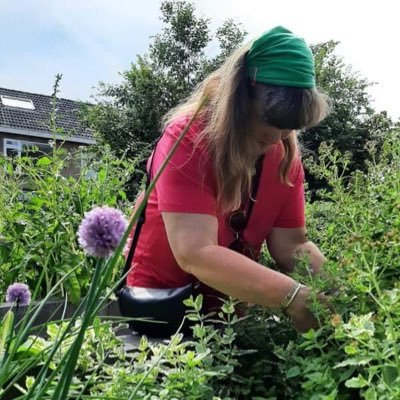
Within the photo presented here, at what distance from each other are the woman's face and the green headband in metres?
0.13

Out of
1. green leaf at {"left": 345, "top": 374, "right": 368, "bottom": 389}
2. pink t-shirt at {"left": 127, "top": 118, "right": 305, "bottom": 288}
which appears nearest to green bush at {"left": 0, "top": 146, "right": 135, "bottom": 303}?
pink t-shirt at {"left": 127, "top": 118, "right": 305, "bottom": 288}

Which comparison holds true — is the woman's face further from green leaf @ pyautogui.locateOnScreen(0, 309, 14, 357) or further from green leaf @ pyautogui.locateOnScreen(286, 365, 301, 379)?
green leaf @ pyautogui.locateOnScreen(0, 309, 14, 357)

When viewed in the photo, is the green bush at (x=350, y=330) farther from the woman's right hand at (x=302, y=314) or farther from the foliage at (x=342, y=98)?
the foliage at (x=342, y=98)

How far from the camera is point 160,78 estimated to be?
13.9 meters

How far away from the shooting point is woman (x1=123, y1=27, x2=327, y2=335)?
1.37 metres

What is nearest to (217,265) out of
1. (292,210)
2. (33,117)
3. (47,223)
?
(292,210)

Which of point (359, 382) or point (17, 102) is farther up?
point (17, 102)

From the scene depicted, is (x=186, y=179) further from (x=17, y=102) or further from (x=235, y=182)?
(x=17, y=102)

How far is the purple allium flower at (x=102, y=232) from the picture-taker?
24.2 inches

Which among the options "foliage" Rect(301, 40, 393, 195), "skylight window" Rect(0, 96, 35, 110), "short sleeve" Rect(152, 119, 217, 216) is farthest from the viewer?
"skylight window" Rect(0, 96, 35, 110)

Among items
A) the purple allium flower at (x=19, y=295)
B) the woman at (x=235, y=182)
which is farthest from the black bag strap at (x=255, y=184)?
the purple allium flower at (x=19, y=295)

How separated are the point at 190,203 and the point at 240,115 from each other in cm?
30

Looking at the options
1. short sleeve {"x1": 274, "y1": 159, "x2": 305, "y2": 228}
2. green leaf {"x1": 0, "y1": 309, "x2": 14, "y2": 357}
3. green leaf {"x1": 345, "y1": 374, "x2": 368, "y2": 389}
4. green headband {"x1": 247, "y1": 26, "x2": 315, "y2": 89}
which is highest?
green headband {"x1": 247, "y1": 26, "x2": 315, "y2": 89}

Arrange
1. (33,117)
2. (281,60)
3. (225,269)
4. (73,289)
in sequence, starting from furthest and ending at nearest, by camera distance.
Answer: (33,117), (73,289), (281,60), (225,269)
